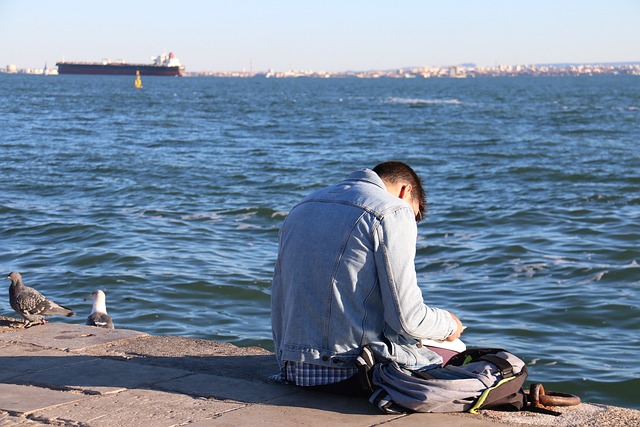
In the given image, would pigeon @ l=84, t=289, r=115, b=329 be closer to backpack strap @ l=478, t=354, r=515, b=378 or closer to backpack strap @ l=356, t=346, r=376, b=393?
backpack strap @ l=356, t=346, r=376, b=393

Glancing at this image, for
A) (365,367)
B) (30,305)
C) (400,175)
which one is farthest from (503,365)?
(30,305)

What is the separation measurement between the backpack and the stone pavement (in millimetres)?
46

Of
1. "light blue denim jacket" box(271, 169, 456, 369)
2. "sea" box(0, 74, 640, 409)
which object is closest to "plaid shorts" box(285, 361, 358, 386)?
"light blue denim jacket" box(271, 169, 456, 369)

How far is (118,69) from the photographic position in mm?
143125

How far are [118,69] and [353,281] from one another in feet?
475

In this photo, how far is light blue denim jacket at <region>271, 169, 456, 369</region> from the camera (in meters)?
3.53

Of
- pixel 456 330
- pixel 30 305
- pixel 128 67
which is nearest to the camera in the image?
pixel 456 330

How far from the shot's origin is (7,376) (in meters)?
4.08

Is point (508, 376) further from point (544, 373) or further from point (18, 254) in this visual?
point (18, 254)

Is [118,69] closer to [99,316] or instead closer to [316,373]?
[99,316]

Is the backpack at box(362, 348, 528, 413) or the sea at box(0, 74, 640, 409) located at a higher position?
the backpack at box(362, 348, 528, 413)

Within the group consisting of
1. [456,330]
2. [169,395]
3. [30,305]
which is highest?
[456,330]

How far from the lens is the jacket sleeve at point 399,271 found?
3516 mm

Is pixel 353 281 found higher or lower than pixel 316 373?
higher
